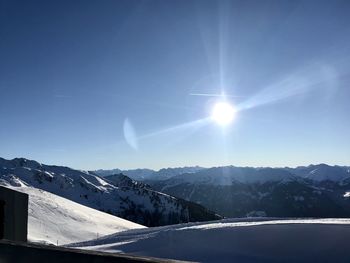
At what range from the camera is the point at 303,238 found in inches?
279

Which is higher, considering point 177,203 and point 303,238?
point 177,203

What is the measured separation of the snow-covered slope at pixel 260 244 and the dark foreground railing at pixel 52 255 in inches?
170

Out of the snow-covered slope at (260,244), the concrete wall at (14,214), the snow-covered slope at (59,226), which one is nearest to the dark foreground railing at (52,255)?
the concrete wall at (14,214)

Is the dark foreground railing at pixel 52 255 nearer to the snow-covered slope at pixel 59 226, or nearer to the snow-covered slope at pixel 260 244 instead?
the snow-covered slope at pixel 260 244

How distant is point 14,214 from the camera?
464cm

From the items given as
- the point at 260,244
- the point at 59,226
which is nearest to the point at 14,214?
the point at 260,244

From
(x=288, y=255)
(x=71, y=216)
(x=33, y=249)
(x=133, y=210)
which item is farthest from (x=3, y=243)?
(x=133, y=210)

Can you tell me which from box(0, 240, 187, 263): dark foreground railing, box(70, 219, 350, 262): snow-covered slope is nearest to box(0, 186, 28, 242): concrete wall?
box(0, 240, 187, 263): dark foreground railing

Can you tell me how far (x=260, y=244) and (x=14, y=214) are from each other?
14.3 ft

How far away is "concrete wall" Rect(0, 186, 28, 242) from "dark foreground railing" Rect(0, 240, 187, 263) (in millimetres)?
1062

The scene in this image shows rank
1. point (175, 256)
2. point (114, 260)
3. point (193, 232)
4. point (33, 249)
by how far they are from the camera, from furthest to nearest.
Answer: point (193, 232), point (175, 256), point (33, 249), point (114, 260)

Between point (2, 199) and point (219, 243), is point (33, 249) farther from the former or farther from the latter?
point (219, 243)

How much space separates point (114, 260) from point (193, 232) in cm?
681


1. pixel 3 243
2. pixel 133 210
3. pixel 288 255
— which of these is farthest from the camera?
pixel 133 210
